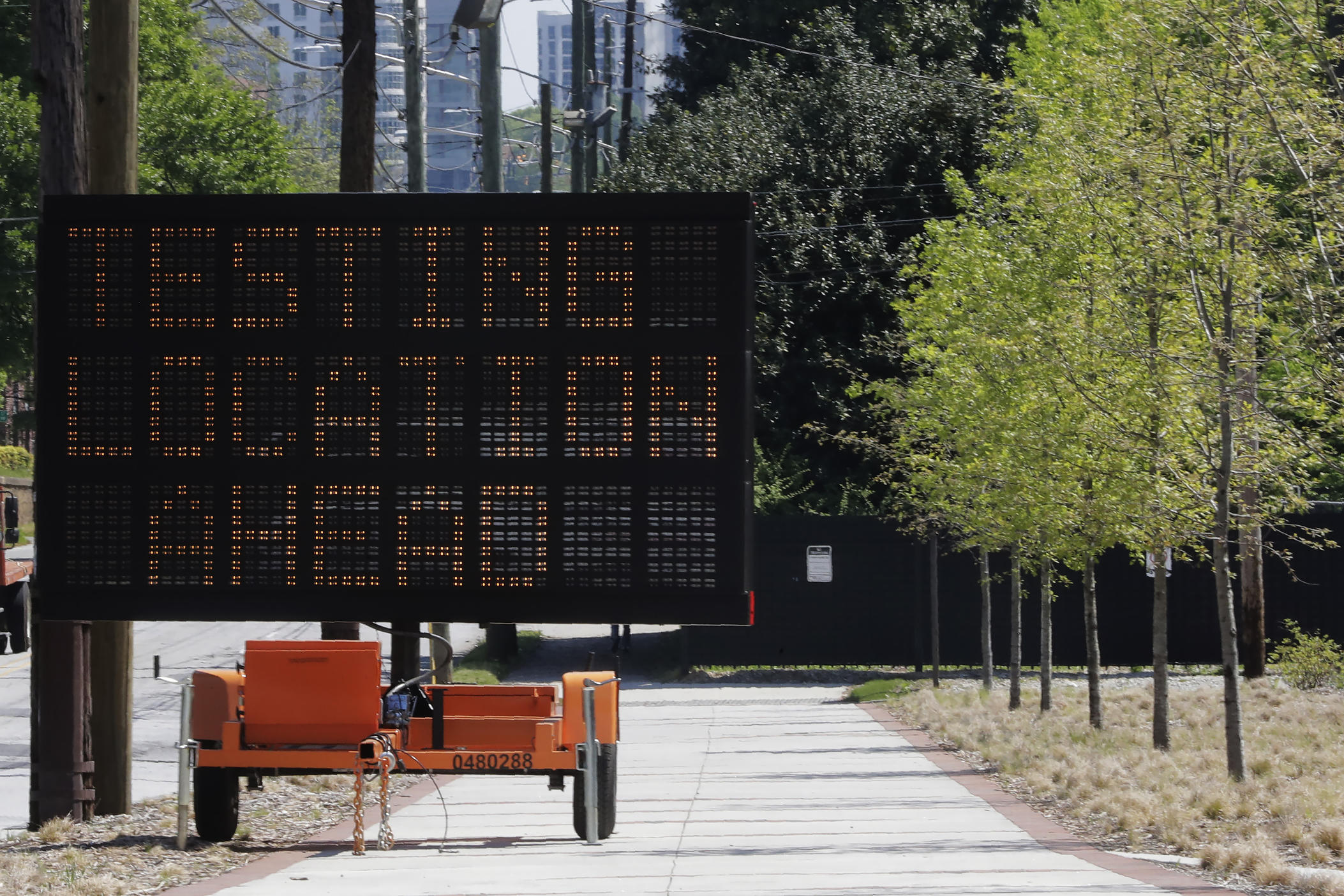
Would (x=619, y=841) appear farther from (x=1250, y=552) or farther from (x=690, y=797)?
(x=1250, y=552)

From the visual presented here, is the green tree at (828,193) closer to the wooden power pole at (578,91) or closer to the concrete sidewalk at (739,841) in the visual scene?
the wooden power pole at (578,91)

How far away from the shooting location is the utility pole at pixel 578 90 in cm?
3934

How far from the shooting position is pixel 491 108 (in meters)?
26.0

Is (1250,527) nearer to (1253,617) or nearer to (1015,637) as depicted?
(1015,637)

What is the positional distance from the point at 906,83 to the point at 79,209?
26.7m

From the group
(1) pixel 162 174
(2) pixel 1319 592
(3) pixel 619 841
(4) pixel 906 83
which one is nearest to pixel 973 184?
(4) pixel 906 83

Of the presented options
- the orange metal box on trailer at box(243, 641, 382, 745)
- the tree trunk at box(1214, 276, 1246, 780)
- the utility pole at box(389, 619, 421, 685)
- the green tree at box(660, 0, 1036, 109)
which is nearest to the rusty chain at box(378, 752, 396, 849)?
the orange metal box on trailer at box(243, 641, 382, 745)

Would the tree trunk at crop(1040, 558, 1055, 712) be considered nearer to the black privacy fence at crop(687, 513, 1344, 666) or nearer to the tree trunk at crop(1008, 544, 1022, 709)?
the tree trunk at crop(1008, 544, 1022, 709)

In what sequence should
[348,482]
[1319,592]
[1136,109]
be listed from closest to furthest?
[348,482]
[1136,109]
[1319,592]

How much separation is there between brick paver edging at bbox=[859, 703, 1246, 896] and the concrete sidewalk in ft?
0.11

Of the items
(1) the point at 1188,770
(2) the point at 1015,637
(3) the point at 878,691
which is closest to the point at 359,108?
(1) the point at 1188,770

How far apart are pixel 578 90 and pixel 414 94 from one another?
636 inches

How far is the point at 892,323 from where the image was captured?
31797mm

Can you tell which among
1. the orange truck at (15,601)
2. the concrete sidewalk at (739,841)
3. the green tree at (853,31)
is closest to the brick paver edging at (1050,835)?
the concrete sidewalk at (739,841)
